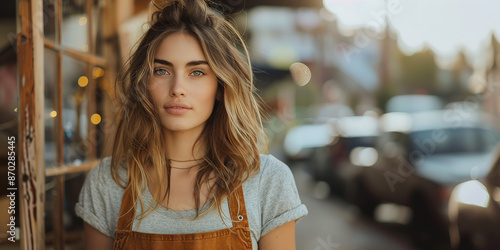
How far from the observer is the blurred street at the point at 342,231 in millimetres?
4574

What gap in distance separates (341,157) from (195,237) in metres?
5.69

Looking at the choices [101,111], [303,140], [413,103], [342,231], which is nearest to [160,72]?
[101,111]

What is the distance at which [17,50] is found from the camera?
1.71 m

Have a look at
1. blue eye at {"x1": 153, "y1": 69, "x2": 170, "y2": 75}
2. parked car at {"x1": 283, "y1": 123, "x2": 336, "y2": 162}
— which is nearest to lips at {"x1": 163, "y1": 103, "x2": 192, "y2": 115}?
blue eye at {"x1": 153, "y1": 69, "x2": 170, "y2": 75}

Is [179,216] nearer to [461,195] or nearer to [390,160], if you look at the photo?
[461,195]

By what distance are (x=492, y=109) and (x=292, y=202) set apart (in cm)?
498

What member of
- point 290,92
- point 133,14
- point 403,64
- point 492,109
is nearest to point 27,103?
point 133,14

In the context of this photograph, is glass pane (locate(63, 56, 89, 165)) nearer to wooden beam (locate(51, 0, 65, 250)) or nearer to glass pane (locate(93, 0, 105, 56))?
wooden beam (locate(51, 0, 65, 250))

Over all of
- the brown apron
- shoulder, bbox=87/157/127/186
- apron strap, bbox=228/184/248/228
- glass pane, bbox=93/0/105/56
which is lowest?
the brown apron

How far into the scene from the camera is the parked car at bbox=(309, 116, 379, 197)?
6.85 metres

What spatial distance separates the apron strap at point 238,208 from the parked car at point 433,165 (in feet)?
9.91

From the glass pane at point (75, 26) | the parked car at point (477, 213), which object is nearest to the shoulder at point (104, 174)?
the glass pane at point (75, 26)

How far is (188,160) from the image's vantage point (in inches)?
69.2

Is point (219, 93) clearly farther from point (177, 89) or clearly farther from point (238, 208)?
point (238, 208)
